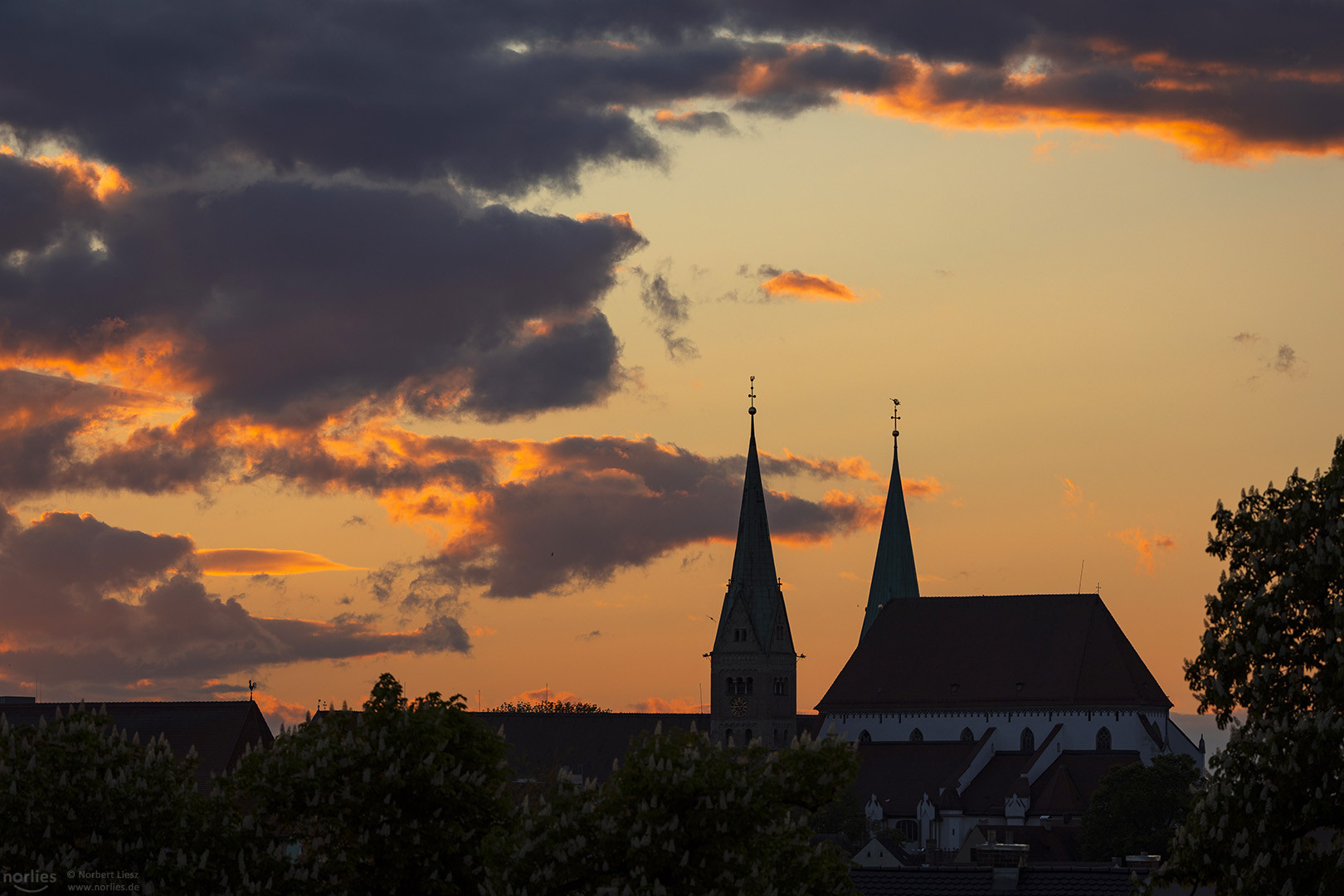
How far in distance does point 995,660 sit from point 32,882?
111499mm

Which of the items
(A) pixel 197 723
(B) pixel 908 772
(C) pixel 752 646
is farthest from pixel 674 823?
(C) pixel 752 646

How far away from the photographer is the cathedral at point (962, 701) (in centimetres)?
12475

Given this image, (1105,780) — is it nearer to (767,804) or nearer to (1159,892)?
(1159,892)

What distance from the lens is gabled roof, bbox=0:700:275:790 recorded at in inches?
3403

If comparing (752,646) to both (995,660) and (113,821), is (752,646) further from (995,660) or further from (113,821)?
(113,821)

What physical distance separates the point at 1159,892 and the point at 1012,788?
91.6 meters

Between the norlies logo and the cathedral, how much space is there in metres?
95.2

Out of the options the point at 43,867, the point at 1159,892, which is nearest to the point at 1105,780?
the point at 1159,892

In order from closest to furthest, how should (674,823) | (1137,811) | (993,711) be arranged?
(674,823) → (1137,811) → (993,711)

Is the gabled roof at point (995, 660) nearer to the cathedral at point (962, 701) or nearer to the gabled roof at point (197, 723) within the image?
the cathedral at point (962, 701)

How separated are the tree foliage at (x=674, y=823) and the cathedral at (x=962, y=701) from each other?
93.9 meters

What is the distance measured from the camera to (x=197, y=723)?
289 ft

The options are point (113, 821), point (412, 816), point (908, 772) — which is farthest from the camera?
point (908, 772)

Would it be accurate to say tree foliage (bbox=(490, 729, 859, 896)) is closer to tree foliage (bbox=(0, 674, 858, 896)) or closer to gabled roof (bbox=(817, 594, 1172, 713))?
tree foliage (bbox=(0, 674, 858, 896))
